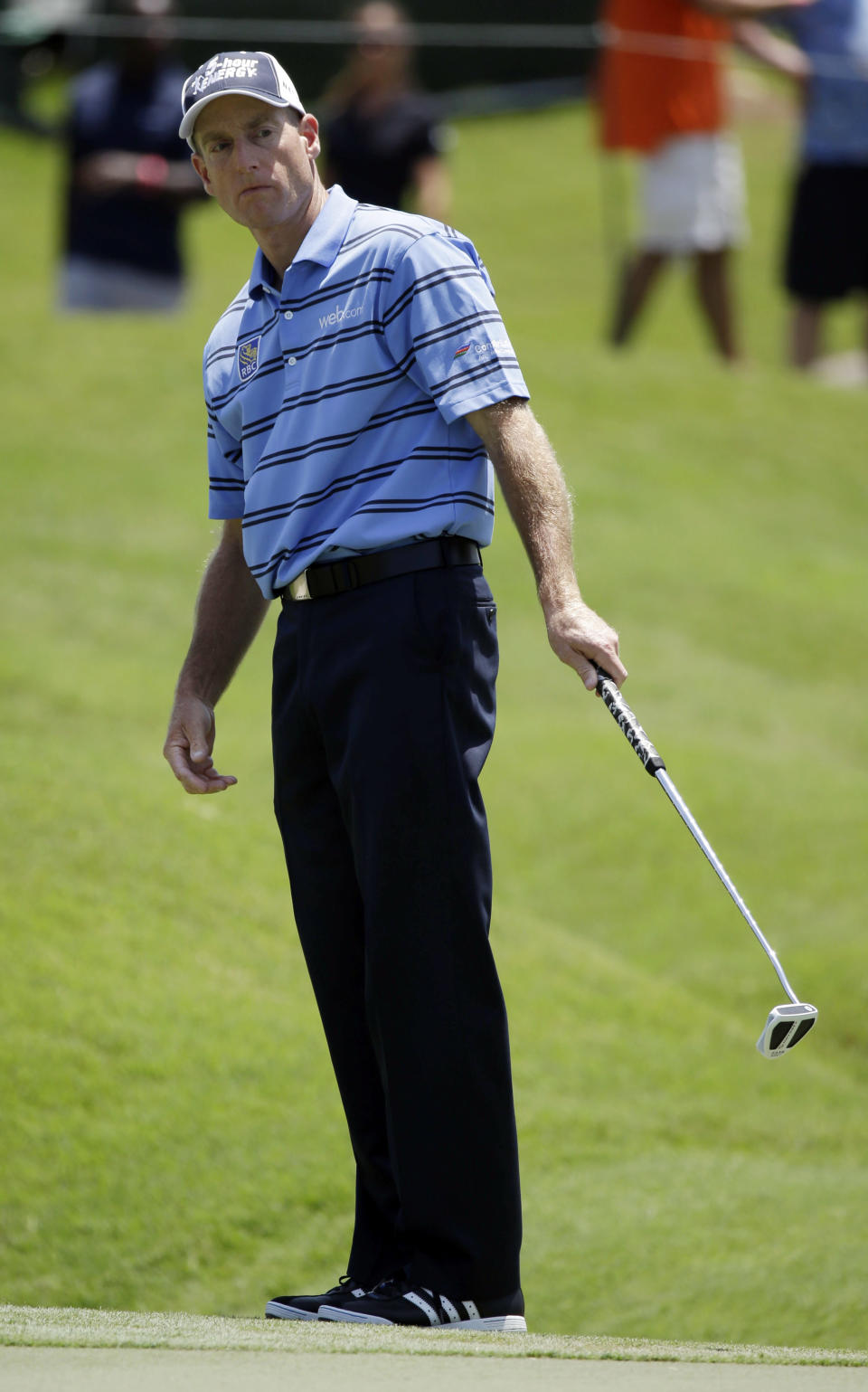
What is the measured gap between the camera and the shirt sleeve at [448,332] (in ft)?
9.16

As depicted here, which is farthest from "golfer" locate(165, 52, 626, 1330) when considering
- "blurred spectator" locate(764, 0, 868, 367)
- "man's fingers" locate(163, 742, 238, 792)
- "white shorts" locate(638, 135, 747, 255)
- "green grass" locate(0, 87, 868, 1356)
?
"blurred spectator" locate(764, 0, 868, 367)

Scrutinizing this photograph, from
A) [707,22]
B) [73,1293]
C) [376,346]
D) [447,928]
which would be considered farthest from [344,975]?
[707,22]

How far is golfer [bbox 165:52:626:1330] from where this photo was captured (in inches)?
111

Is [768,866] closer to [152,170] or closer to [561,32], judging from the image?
[152,170]

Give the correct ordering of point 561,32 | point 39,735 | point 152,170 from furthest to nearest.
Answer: point 561,32 < point 152,170 < point 39,735

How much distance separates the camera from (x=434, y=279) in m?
2.84

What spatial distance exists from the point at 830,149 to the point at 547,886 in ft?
16.6

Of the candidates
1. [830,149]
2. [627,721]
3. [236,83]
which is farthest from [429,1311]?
[830,149]

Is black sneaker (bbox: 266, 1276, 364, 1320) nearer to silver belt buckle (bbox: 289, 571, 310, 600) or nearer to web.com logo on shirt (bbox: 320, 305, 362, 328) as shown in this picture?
silver belt buckle (bbox: 289, 571, 310, 600)

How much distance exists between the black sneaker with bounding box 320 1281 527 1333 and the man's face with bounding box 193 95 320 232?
5.86 ft

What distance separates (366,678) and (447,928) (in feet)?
1.42

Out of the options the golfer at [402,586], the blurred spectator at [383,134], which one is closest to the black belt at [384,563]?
the golfer at [402,586]

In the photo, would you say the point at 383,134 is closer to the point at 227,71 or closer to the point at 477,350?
the point at 227,71

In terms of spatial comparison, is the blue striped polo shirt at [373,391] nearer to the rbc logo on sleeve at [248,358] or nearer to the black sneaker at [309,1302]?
the rbc logo on sleeve at [248,358]
